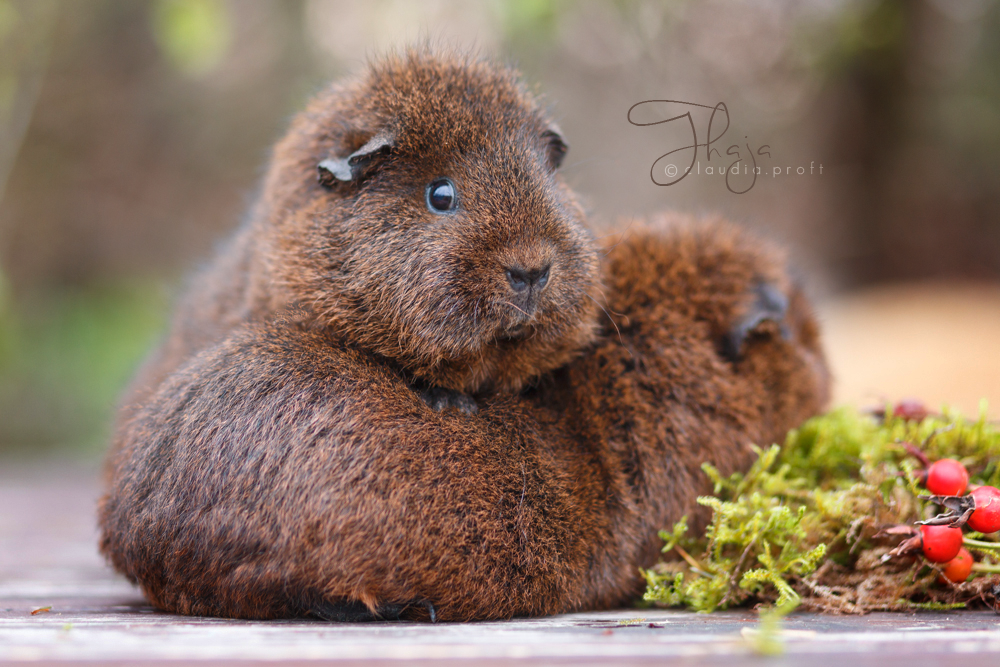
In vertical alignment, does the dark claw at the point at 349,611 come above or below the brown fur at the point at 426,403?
below

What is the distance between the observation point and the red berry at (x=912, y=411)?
368 cm

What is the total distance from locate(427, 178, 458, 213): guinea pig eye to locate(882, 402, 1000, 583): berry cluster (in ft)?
6.53

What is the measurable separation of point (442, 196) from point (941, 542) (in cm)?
216

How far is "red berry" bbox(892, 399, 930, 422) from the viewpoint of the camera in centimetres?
368

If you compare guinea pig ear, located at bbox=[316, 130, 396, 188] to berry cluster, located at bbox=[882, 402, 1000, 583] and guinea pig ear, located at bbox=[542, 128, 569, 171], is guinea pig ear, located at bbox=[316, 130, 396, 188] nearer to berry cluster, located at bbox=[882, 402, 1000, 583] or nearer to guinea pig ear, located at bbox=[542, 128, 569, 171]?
guinea pig ear, located at bbox=[542, 128, 569, 171]

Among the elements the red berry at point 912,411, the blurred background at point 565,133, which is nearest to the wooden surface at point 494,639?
the red berry at point 912,411

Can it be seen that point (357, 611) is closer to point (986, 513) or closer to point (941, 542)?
point (941, 542)

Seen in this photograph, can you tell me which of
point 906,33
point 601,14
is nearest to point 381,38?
point 601,14

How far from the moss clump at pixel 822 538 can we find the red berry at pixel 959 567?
58mm

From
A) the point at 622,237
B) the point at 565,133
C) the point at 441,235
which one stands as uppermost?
the point at 565,133

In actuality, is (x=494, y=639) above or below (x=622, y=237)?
below

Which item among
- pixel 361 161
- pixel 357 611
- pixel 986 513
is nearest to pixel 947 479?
pixel 986 513

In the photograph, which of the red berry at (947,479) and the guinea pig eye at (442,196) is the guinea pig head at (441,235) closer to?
the guinea pig eye at (442,196)

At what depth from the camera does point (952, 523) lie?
2.75 metres
